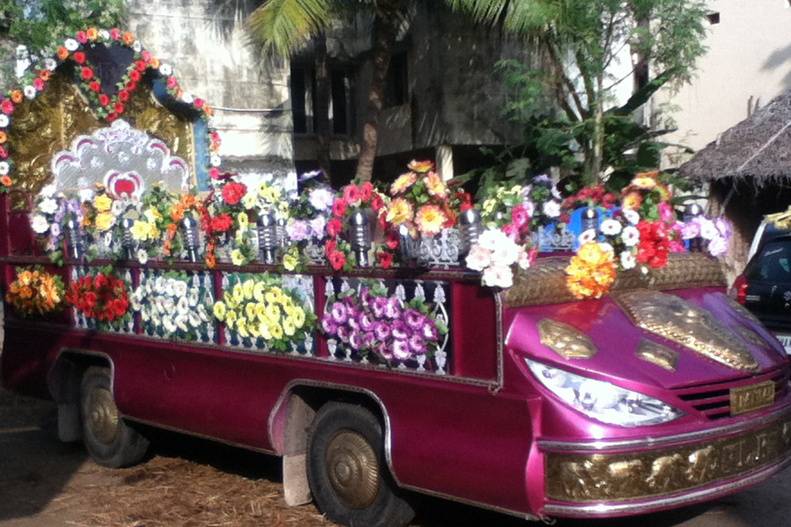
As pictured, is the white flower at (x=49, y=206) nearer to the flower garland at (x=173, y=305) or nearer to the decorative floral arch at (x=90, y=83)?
the decorative floral arch at (x=90, y=83)

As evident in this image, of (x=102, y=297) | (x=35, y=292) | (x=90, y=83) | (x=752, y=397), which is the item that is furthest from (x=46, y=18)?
(x=752, y=397)

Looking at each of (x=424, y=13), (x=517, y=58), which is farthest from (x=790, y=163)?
(x=424, y=13)

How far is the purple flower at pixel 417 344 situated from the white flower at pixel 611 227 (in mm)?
1042

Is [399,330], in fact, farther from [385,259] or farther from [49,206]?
[49,206]

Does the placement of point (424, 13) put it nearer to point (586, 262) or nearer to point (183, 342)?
point (183, 342)

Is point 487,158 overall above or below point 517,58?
below

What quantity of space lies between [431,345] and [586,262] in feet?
2.76

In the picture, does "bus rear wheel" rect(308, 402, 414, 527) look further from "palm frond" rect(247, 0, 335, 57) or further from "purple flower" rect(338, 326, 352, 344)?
"palm frond" rect(247, 0, 335, 57)

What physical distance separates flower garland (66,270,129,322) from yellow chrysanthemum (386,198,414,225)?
2.83 meters

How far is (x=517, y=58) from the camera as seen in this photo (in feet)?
59.3

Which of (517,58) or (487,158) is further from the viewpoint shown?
(487,158)

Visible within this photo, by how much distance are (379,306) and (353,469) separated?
941 millimetres

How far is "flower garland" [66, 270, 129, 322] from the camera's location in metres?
7.08

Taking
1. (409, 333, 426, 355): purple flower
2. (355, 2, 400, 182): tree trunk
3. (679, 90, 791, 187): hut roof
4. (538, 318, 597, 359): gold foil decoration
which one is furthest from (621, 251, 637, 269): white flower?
(355, 2, 400, 182): tree trunk
